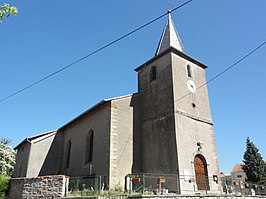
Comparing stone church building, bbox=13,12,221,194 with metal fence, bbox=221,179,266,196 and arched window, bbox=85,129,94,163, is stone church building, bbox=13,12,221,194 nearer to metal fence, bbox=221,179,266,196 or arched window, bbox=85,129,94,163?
arched window, bbox=85,129,94,163

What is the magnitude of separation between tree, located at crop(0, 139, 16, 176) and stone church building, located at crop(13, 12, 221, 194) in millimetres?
12780

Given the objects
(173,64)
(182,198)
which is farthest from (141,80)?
(182,198)

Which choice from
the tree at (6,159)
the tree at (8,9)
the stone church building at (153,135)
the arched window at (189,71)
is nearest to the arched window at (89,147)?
the stone church building at (153,135)

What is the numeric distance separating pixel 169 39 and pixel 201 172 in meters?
11.6

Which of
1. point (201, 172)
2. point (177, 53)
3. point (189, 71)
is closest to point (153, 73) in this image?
point (177, 53)

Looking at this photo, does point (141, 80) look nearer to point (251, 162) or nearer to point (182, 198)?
point (182, 198)

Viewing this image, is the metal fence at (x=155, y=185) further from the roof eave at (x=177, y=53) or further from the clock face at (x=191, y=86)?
the roof eave at (x=177, y=53)

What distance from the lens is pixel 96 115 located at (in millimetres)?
18547

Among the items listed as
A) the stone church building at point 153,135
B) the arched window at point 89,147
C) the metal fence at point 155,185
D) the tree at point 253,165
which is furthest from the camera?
the tree at point 253,165

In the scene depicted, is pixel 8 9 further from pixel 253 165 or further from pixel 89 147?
pixel 253 165

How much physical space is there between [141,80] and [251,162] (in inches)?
876

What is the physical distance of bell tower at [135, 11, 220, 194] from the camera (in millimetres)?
15359

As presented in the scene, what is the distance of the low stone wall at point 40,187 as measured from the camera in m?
12.8

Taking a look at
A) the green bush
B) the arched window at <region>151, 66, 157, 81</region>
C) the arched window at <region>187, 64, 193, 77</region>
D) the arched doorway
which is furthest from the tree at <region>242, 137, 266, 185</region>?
the green bush
